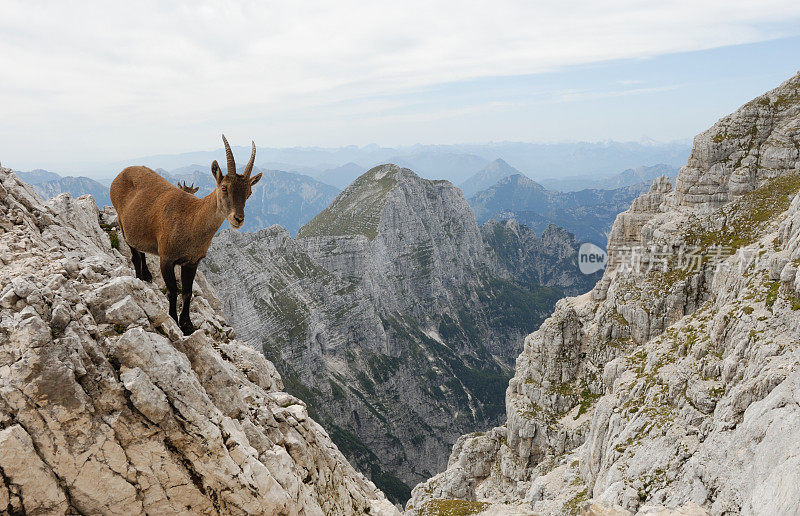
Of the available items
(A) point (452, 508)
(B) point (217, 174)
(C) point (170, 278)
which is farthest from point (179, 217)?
(A) point (452, 508)

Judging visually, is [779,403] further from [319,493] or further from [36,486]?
[36,486]

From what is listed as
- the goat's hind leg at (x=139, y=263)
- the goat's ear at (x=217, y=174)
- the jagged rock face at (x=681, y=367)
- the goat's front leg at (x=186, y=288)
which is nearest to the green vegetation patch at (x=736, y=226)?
the jagged rock face at (x=681, y=367)

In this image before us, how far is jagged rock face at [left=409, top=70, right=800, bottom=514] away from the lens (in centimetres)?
2580

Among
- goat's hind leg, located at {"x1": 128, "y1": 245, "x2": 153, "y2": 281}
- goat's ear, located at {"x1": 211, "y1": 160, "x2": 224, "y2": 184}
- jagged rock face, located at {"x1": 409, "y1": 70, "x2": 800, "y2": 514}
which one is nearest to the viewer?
goat's ear, located at {"x1": 211, "y1": 160, "x2": 224, "y2": 184}

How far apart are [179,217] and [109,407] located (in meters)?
6.45

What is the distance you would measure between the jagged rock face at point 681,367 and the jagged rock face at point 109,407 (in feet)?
37.7

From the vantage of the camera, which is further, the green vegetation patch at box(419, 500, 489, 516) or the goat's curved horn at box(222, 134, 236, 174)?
the green vegetation patch at box(419, 500, 489, 516)

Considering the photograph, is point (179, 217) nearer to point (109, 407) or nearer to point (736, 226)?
point (109, 407)

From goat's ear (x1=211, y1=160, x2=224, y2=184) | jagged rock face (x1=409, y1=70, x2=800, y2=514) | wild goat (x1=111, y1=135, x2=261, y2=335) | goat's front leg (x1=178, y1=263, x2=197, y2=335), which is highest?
goat's ear (x1=211, y1=160, x2=224, y2=184)

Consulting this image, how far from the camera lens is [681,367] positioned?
42.4m

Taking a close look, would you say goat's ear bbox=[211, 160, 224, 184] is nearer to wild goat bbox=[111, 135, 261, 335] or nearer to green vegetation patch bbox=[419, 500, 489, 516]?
wild goat bbox=[111, 135, 261, 335]

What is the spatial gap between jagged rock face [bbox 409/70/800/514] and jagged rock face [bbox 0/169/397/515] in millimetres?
11500

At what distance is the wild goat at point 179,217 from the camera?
12922 millimetres

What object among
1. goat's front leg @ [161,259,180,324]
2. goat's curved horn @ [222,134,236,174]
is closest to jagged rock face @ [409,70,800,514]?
goat's front leg @ [161,259,180,324]
